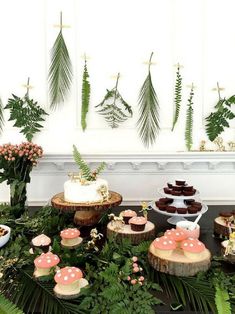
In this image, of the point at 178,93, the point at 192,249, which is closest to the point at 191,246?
the point at 192,249

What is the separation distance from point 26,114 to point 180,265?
60.8 inches

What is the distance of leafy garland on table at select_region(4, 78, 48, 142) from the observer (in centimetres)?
227

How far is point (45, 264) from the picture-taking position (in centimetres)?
122

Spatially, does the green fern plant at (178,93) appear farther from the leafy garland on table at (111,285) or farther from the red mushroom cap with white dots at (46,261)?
the red mushroom cap with white dots at (46,261)

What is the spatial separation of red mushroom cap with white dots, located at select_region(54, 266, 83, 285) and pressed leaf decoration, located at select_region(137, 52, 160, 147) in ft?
4.47

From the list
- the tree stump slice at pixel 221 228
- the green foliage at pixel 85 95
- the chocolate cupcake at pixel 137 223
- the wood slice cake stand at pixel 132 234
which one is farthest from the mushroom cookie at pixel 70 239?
the green foliage at pixel 85 95

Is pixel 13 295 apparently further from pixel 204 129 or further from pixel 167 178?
pixel 204 129

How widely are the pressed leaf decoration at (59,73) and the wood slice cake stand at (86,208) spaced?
781mm

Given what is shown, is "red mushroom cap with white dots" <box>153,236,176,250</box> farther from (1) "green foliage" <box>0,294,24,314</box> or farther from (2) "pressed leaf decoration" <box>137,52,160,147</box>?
(2) "pressed leaf decoration" <box>137,52,160,147</box>

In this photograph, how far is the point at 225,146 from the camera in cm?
236

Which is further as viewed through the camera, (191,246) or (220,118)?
(220,118)

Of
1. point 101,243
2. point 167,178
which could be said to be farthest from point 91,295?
point 167,178

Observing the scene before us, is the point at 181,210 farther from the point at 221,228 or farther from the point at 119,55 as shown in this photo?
the point at 119,55

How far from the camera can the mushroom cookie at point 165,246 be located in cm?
127
